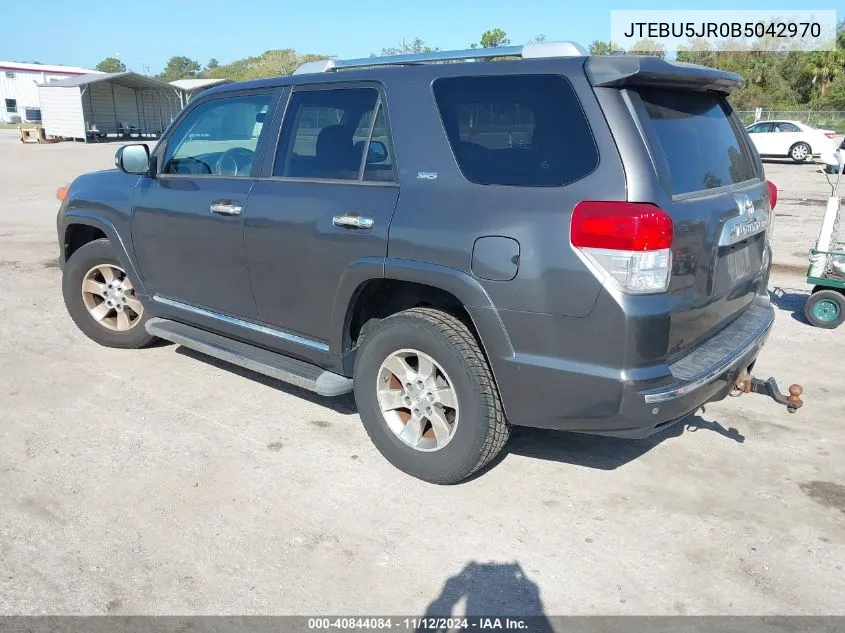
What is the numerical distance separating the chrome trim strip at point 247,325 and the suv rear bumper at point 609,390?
119 centimetres

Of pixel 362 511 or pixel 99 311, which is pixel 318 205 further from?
pixel 99 311

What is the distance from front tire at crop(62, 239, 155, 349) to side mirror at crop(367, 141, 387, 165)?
250cm

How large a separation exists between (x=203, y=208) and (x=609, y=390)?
2.72m

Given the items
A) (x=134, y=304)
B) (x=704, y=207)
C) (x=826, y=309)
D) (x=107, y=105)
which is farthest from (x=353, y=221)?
(x=107, y=105)

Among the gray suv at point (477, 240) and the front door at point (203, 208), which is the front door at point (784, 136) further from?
the front door at point (203, 208)

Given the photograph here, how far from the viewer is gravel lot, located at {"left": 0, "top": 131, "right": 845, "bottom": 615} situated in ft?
9.29

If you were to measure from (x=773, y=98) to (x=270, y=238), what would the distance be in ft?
160

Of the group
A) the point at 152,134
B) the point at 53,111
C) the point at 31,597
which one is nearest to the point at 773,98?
the point at 152,134

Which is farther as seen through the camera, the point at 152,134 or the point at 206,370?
the point at 152,134

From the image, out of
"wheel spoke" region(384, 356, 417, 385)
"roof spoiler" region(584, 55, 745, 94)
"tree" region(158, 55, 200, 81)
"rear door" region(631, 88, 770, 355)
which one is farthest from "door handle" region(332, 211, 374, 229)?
"tree" region(158, 55, 200, 81)

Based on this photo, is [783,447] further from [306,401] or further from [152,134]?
[152,134]

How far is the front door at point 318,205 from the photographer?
3606 millimetres

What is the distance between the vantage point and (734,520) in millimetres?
3344

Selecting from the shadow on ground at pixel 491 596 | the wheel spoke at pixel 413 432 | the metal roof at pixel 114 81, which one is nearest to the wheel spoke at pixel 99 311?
the wheel spoke at pixel 413 432
